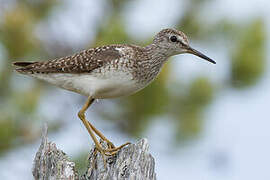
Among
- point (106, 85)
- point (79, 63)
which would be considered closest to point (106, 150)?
point (106, 85)

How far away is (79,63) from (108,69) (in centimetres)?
43

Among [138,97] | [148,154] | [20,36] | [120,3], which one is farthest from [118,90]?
[120,3]

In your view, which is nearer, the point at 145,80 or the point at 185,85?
the point at 145,80

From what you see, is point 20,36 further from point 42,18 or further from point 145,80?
point 145,80

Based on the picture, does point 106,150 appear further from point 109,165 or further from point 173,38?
point 173,38

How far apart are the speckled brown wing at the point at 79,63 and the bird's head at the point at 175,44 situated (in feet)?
2.07

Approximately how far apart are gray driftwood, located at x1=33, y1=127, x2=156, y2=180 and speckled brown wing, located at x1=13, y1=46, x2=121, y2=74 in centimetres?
169

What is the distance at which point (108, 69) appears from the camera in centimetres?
772

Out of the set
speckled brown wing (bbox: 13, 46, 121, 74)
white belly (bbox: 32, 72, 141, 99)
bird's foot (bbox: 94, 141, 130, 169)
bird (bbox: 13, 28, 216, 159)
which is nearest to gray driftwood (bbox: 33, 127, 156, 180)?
bird's foot (bbox: 94, 141, 130, 169)

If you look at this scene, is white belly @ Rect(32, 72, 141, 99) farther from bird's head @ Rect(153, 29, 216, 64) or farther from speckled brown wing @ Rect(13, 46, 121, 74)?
bird's head @ Rect(153, 29, 216, 64)

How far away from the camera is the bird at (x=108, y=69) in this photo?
25.1 ft

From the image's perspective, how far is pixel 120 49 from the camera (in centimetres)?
794

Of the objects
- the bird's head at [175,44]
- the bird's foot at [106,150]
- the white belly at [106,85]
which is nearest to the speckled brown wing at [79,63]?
the white belly at [106,85]

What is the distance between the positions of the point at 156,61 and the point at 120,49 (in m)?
0.47
